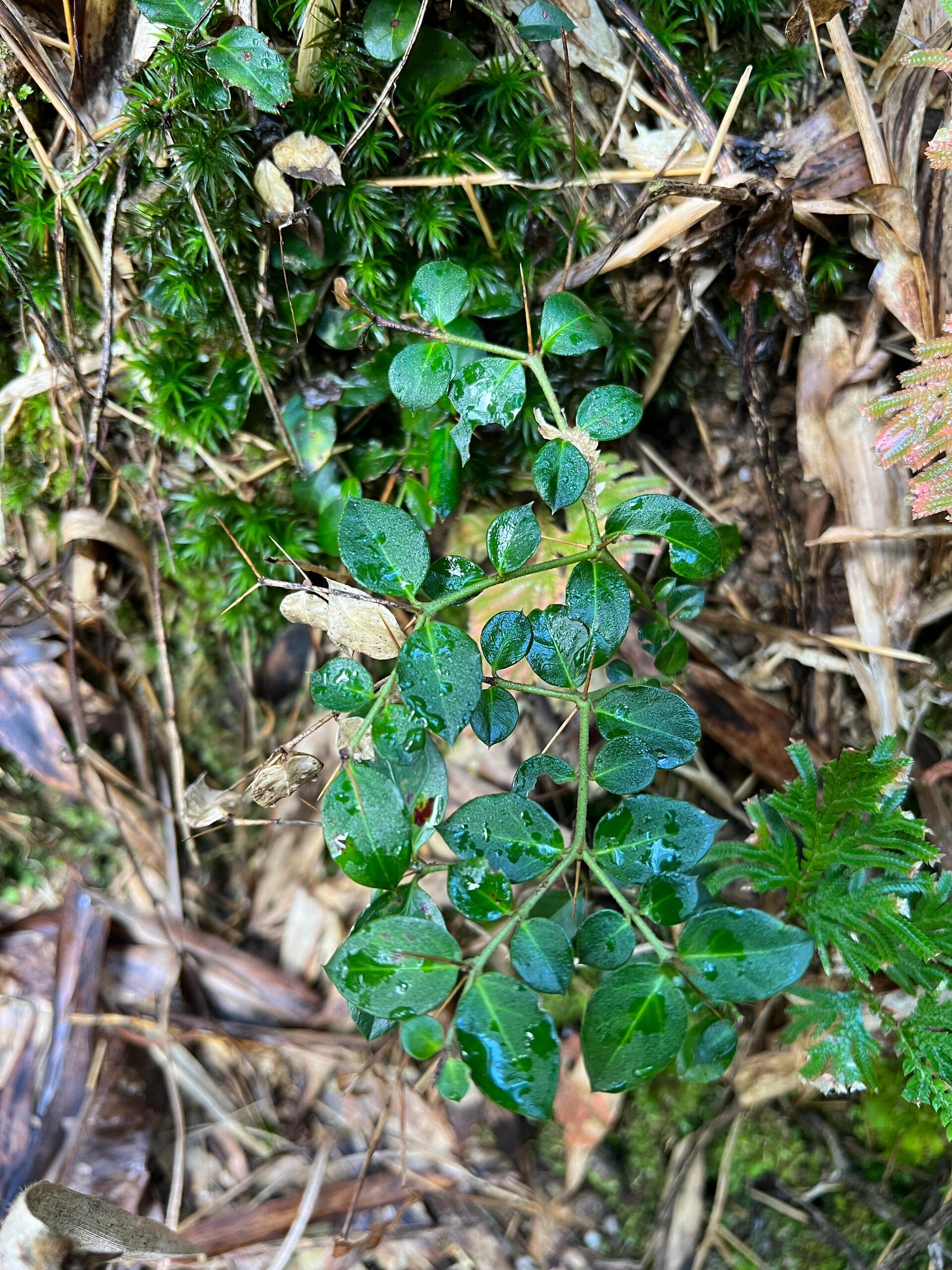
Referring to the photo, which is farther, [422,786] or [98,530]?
[98,530]

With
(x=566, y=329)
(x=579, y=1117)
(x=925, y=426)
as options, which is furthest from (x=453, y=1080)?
(x=925, y=426)

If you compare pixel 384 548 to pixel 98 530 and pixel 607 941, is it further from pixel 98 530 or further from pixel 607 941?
pixel 98 530

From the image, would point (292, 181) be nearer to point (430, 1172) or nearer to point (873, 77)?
point (873, 77)

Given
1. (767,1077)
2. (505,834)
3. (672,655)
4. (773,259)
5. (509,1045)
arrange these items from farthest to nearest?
(767,1077) → (773,259) → (672,655) → (505,834) → (509,1045)

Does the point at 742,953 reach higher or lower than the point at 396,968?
lower

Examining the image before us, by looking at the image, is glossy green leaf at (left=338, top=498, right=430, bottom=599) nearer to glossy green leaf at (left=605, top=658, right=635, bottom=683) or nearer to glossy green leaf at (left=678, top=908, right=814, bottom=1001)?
glossy green leaf at (left=605, top=658, right=635, bottom=683)

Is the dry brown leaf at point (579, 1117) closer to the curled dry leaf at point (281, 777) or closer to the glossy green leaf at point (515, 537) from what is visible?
the curled dry leaf at point (281, 777)

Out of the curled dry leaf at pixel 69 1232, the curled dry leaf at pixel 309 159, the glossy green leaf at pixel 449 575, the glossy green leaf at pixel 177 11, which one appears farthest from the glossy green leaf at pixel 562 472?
the curled dry leaf at pixel 69 1232
